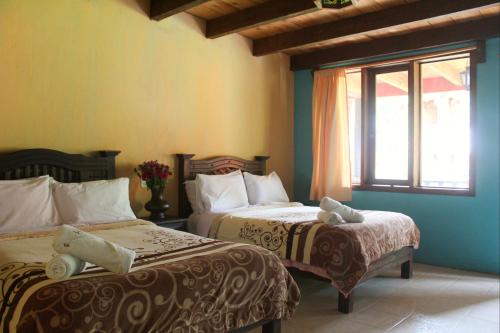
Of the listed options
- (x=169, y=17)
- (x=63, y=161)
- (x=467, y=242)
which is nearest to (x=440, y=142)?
(x=467, y=242)

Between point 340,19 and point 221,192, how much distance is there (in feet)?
6.87

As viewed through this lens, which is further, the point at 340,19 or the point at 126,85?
the point at 340,19

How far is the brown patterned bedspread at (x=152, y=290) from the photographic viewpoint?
1.38 metres

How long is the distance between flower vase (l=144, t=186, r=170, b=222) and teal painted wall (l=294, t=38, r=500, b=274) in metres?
2.59

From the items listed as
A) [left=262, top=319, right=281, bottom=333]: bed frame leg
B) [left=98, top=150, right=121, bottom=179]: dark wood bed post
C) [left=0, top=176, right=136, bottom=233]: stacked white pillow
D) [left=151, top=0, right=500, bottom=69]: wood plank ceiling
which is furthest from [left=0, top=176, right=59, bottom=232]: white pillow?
[left=151, top=0, right=500, bottom=69]: wood plank ceiling

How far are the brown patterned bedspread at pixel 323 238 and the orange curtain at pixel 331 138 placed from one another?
1.27 metres

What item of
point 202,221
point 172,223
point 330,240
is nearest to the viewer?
point 330,240

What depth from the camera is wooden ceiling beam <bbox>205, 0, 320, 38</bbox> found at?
132 inches

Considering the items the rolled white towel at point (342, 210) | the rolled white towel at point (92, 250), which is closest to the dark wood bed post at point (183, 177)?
the rolled white towel at point (342, 210)

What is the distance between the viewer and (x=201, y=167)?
4039 mm

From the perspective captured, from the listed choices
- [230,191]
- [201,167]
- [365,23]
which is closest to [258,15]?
[365,23]

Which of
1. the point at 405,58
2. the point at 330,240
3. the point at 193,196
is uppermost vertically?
the point at 405,58

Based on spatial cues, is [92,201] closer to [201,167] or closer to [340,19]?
[201,167]

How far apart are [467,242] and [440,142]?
110 cm
